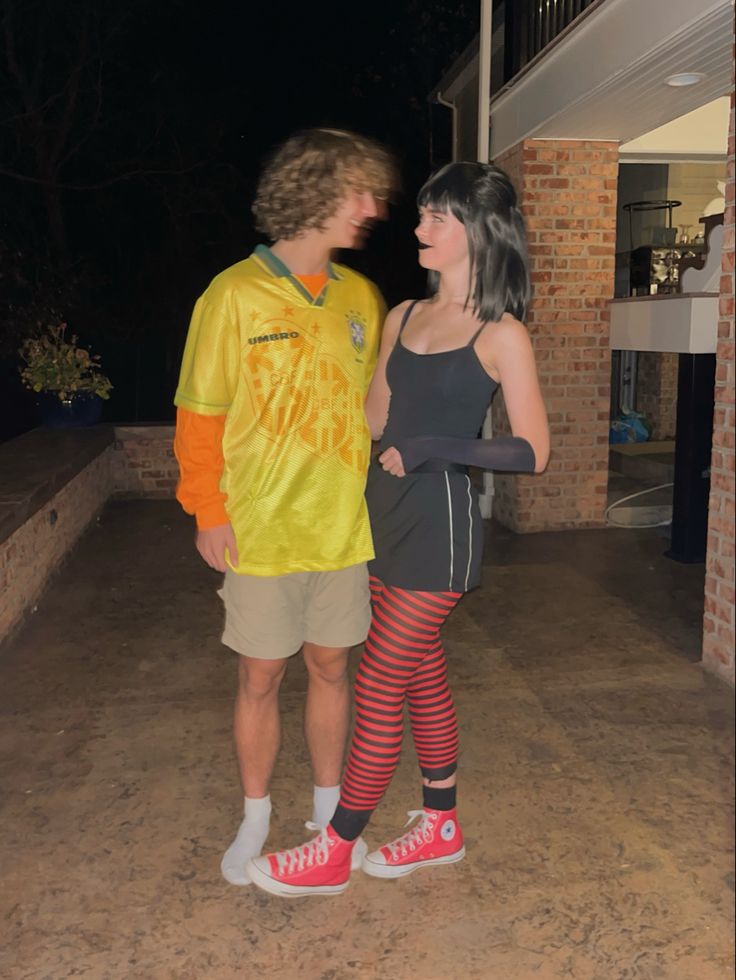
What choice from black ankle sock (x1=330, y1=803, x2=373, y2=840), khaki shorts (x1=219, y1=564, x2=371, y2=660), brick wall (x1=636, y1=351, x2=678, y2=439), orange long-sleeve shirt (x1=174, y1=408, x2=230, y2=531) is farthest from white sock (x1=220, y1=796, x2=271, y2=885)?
brick wall (x1=636, y1=351, x2=678, y2=439)

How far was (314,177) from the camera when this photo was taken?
2.09 metres

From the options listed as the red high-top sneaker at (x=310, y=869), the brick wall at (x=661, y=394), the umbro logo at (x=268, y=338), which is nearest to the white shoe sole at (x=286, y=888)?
the red high-top sneaker at (x=310, y=869)

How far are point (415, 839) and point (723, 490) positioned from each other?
2.00 meters

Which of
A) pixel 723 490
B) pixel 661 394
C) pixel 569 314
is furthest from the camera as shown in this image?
pixel 661 394

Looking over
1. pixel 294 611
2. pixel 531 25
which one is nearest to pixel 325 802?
pixel 294 611

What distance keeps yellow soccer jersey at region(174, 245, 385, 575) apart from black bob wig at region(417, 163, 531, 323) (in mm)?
336

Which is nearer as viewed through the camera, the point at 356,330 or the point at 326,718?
the point at 356,330

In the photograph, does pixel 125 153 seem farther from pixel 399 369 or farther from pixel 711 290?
pixel 399 369

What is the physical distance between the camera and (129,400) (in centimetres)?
1132

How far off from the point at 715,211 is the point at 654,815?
7749mm

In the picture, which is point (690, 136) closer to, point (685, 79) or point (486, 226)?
point (685, 79)

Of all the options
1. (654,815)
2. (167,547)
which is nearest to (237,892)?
(654,815)

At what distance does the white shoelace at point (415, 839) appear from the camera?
7.97 feet

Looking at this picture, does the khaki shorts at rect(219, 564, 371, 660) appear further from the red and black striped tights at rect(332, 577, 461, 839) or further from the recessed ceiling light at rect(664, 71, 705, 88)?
the recessed ceiling light at rect(664, 71, 705, 88)
